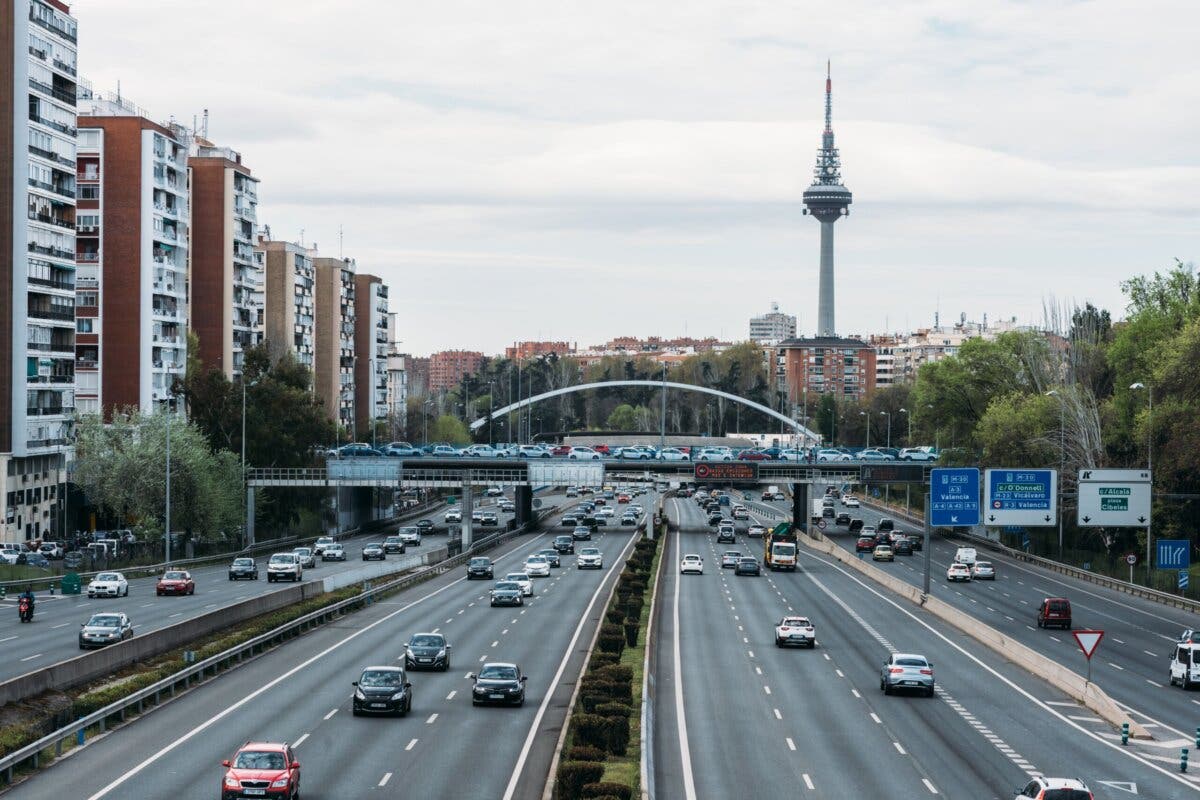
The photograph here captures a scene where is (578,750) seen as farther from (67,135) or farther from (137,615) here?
(67,135)

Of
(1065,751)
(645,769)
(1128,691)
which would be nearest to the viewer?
(645,769)

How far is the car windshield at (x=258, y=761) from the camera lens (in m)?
28.5

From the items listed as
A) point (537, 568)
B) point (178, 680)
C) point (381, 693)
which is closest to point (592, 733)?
point (381, 693)

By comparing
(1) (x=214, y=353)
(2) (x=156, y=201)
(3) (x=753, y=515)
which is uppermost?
(2) (x=156, y=201)

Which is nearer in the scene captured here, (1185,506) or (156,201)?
(1185,506)

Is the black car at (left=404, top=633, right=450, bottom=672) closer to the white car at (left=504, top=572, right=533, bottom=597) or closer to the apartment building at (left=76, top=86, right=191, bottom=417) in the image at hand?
the white car at (left=504, top=572, right=533, bottom=597)

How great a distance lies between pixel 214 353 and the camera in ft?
469

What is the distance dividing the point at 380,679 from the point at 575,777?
11.8 metres

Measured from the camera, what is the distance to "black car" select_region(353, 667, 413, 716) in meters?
38.7

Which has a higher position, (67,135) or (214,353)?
(67,135)

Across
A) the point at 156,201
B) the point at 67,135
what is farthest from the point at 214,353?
the point at 67,135

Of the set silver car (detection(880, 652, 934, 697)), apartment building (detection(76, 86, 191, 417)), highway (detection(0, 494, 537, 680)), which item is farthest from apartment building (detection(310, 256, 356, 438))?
silver car (detection(880, 652, 934, 697))

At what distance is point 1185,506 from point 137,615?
197 feet

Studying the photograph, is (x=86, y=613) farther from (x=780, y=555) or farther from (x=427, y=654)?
(x=780, y=555)
